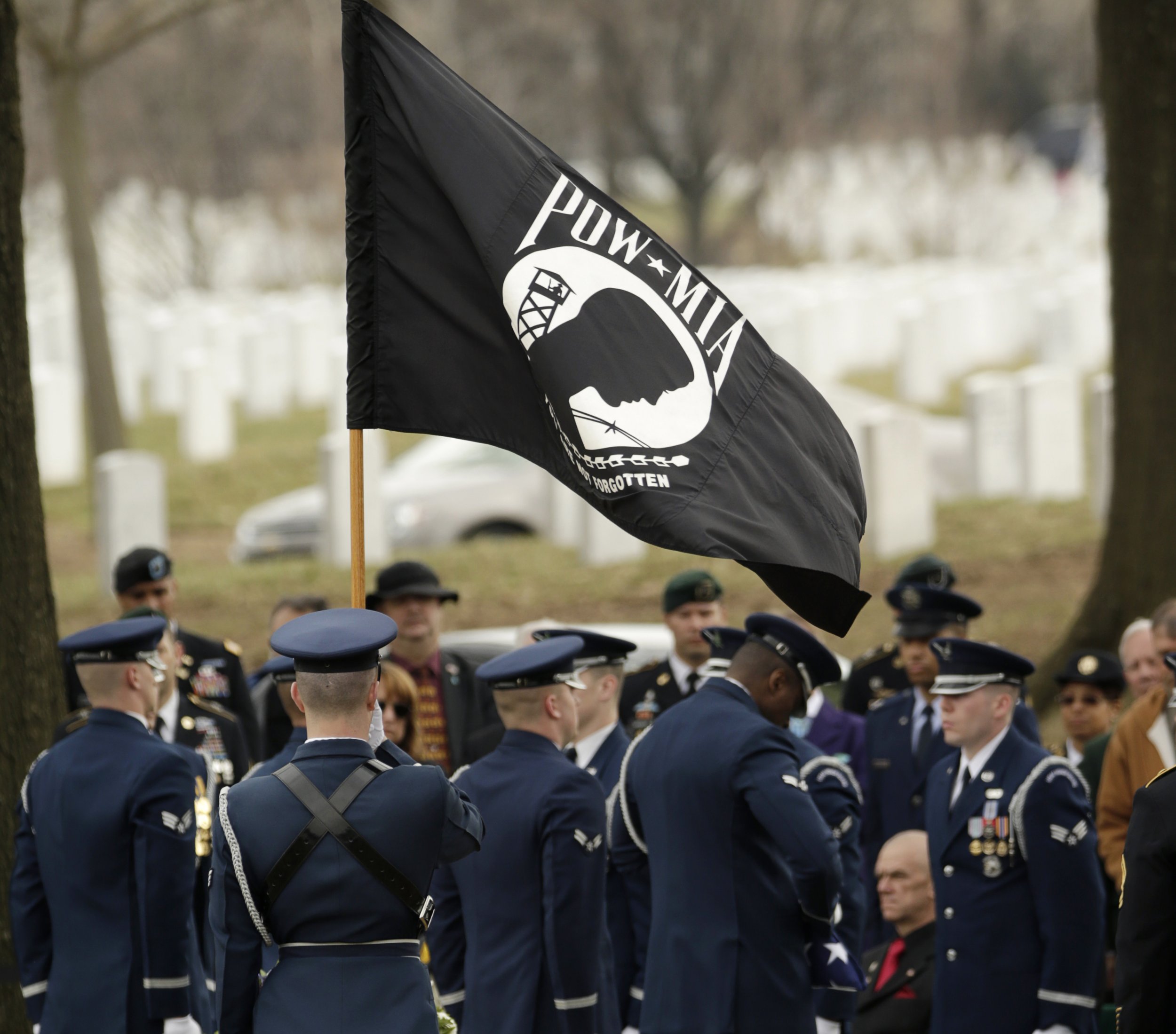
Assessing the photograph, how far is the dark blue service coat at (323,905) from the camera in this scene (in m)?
4.42

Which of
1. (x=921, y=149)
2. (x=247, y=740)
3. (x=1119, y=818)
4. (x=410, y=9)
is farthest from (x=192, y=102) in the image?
(x=1119, y=818)

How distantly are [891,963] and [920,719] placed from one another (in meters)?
1.35

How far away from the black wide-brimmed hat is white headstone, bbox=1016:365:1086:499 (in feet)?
33.4

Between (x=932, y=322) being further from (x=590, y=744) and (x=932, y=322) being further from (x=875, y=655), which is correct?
(x=590, y=744)

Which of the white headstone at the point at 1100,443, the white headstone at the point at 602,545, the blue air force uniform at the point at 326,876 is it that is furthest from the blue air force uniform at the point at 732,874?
the white headstone at the point at 602,545

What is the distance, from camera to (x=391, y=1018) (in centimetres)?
453

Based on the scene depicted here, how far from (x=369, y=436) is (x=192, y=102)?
15.5 metres

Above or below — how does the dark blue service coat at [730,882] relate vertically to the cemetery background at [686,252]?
below

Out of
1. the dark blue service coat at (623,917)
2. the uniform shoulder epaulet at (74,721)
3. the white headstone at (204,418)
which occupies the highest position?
the white headstone at (204,418)

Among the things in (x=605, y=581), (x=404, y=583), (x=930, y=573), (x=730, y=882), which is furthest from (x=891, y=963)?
(x=605, y=581)

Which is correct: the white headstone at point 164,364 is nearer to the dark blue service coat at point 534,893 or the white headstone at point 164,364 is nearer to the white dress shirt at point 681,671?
the white dress shirt at point 681,671

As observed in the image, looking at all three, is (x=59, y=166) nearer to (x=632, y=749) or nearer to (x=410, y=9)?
(x=410, y=9)

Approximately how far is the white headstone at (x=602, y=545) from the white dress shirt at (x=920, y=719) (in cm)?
771

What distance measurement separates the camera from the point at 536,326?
5.23 m
